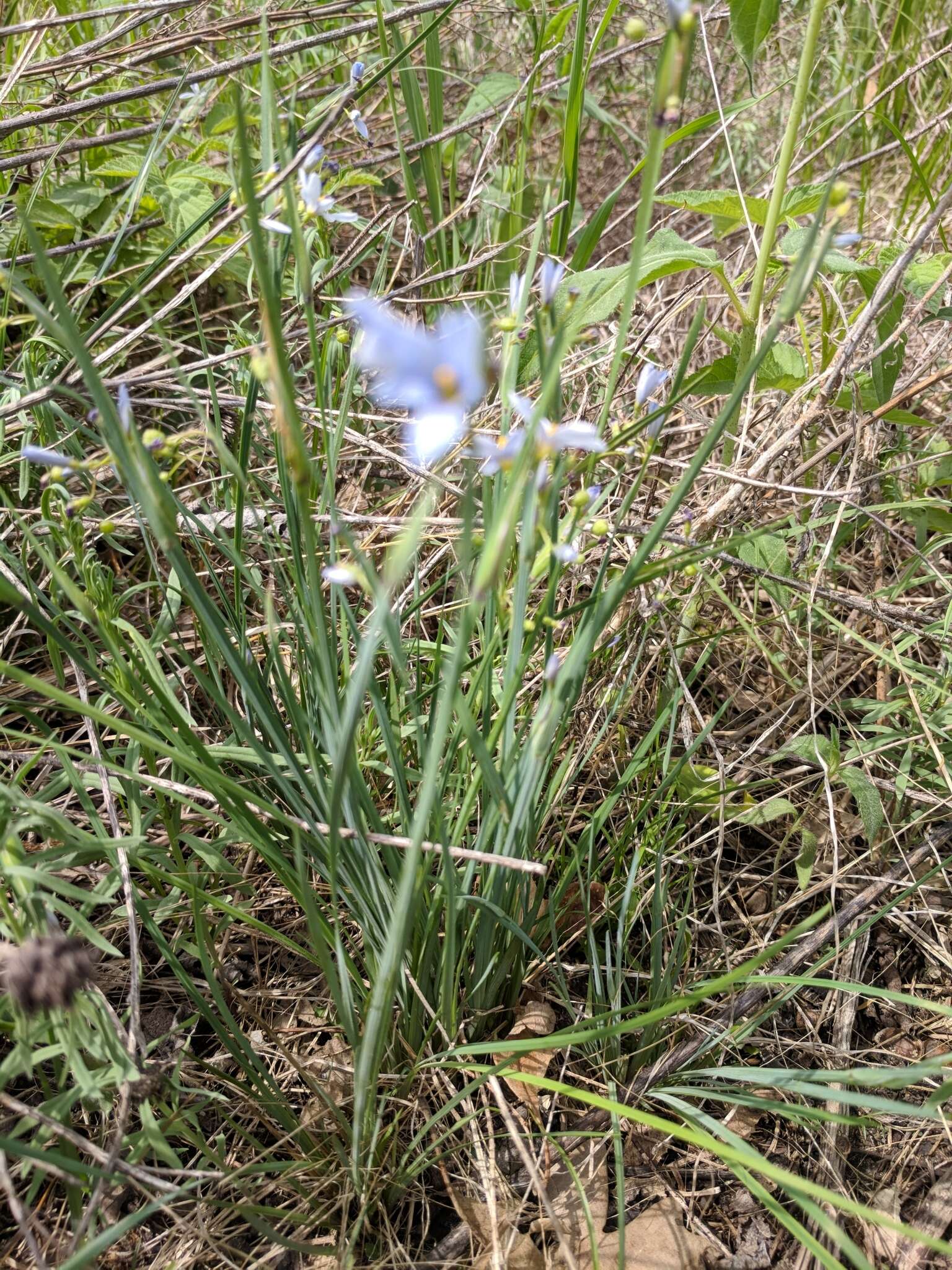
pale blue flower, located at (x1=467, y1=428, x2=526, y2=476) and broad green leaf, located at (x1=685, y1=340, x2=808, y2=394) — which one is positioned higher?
pale blue flower, located at (x1=467, y1=428, x2=526, y2=476)

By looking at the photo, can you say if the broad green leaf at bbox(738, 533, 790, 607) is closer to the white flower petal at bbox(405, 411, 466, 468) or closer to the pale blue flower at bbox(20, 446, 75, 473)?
the white flower petal at bbox(405, 411, 466, 468)

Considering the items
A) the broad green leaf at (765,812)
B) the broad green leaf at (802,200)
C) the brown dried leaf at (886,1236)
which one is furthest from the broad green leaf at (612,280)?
the brown dried leaf at (886,1236)

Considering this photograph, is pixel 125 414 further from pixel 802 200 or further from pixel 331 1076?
pixel 802 200

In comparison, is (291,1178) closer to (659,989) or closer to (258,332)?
(659,989)

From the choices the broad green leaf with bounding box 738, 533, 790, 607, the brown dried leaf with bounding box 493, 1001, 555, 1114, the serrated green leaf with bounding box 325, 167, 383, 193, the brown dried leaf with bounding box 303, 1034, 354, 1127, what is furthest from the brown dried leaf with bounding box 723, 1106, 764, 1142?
the serrated green leaf with bounding box 325, 167, 383, 193

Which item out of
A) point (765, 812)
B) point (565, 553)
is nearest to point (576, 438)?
point (565, 553)

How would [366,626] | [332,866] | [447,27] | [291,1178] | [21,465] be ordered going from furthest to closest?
[447,27] → [21,465] → [366,626] → [291,1178] → [332,866]

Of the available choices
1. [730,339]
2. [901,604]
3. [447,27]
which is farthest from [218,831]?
[447,27]
